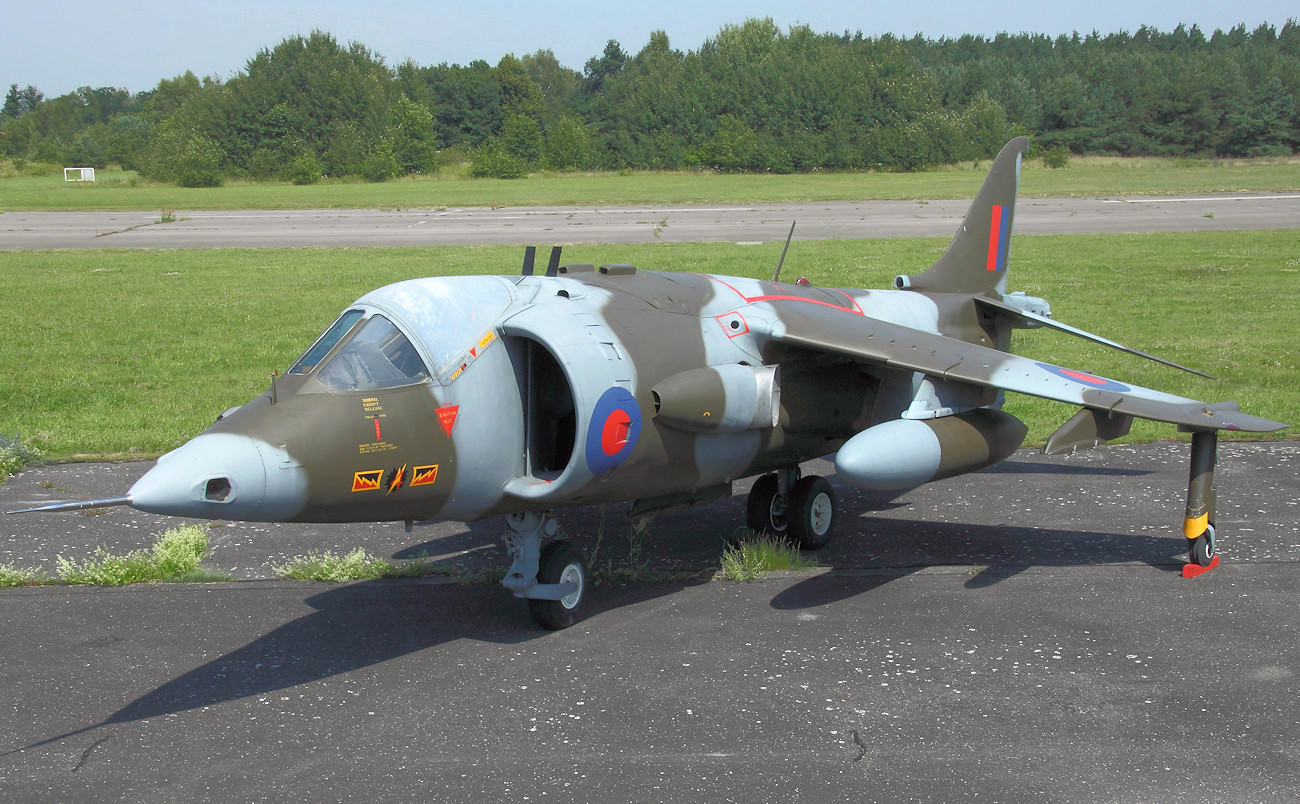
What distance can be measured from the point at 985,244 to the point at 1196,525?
4.04 metres

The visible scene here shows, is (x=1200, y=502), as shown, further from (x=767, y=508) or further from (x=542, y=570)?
(x=542, y=570)

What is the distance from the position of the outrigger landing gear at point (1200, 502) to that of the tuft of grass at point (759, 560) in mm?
3083

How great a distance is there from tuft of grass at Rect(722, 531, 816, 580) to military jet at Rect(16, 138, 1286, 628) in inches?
13.2

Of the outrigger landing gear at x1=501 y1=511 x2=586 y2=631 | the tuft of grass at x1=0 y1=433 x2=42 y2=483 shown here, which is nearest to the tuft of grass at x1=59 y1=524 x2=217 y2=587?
the outrigger landing gear at x1=501 y1=511 x2=586 y2=631

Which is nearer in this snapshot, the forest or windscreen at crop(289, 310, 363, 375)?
windscreen at crop(289, 310, 363, 375)

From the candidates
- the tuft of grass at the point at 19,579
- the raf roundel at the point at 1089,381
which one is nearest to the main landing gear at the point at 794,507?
the raf roundel at the point at 1089,381

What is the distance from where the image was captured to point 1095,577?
9.20 m

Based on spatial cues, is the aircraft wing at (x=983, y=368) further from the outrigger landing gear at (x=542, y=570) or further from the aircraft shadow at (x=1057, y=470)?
the aircraft shadow at (x=1057, y=470)

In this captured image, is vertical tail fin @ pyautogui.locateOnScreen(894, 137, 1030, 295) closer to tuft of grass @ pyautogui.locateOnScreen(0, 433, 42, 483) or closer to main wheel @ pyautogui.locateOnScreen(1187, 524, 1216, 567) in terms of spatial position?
main wheel @ pyautogui.locateOnScreen(1187, 524, 1216, 567)

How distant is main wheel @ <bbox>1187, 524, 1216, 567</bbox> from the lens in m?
9.09

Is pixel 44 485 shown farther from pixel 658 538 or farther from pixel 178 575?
pixel 658 538

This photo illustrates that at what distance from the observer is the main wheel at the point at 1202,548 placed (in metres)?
9.09

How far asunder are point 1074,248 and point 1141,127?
5430 centimetres

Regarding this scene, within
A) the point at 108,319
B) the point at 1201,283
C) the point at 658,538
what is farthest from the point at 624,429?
the point at 1201,283
